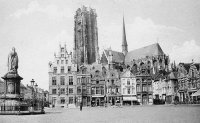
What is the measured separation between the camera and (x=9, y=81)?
17.7m

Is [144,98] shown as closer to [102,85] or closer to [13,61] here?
[102,85]

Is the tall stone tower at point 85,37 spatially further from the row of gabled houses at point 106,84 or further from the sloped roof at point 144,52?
the row of gabled houses at point 106,84

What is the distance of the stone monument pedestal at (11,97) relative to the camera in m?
17.0

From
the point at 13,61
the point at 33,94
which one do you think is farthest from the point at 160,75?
the point at 13,61

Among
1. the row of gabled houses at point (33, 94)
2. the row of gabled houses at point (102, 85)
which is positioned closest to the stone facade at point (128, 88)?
the row of gabled houses at point (102, 85)

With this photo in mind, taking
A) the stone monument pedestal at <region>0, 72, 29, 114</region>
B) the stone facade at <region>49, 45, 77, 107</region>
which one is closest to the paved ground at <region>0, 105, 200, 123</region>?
the stone monument pedestal at <region>0, 72, 29, 114</region>

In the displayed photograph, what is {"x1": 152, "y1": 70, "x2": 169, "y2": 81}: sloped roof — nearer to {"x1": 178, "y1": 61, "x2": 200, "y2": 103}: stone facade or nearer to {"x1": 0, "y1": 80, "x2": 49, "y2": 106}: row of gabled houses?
{"x1": 178, "y1": 61, "x2": 200, "y2": 103}: stone facade

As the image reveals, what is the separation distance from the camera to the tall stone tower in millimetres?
63812

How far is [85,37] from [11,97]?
155ft

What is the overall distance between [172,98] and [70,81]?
623 inches

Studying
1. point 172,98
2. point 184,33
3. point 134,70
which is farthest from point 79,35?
point 184,33

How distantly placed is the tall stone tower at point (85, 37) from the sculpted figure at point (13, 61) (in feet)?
147

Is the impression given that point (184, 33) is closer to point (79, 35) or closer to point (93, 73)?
point (93, 73)

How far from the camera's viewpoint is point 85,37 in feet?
210
